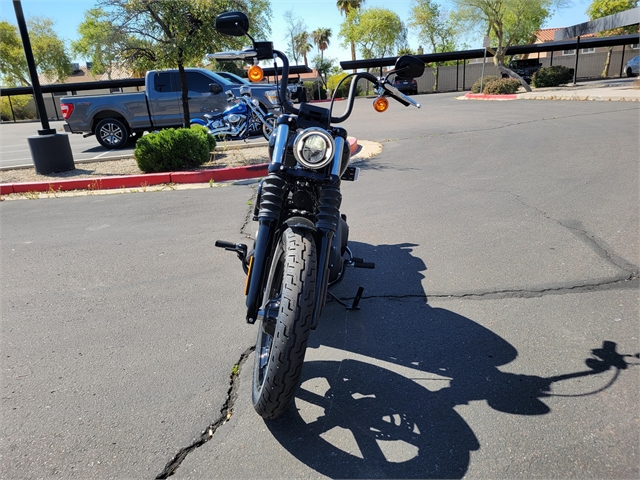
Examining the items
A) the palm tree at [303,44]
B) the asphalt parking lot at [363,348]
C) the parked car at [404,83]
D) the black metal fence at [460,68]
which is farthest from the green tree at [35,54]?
the asphalt parking lot at [363,348]

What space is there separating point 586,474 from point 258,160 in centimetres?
865

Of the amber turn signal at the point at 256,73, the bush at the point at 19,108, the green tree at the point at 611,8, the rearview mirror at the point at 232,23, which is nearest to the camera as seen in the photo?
the rearview mirror at the point at 232,23

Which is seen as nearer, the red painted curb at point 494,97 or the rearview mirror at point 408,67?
the rearview mirror at point 408,67

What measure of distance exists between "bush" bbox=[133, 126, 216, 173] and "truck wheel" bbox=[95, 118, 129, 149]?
16.9 ft

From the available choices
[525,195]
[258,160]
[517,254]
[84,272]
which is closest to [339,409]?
[517,254]

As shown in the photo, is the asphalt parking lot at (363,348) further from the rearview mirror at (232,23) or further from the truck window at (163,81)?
the truck window at (163,81)

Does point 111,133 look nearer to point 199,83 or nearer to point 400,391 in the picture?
point 199,83

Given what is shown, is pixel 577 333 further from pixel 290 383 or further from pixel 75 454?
pixel 75 454

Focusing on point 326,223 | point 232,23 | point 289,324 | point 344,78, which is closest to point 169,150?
point 232,23

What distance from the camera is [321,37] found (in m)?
74.2

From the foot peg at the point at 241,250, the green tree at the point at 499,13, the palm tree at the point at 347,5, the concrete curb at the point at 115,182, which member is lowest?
the concrete curb at the point at 115,182

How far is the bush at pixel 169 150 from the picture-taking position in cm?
880

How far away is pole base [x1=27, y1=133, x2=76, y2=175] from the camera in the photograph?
9336mm

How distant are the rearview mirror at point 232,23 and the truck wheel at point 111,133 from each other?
11.5m
